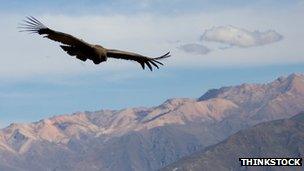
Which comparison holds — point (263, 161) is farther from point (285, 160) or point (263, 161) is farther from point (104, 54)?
point (104, 54)

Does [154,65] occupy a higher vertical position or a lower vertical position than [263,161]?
higher

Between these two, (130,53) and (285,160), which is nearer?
(130,53)

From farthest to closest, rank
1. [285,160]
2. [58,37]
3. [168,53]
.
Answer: [285,160]
[168,53]
[58,37]

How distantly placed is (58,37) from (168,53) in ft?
12.2

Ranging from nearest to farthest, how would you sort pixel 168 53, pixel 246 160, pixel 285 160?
1. pixel 168 53
2. pixel 285 160
3. pixel 246 160

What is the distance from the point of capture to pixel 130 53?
72.8 feet

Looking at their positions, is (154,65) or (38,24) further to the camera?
(154,65)

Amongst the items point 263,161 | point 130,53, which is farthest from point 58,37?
point 263,161

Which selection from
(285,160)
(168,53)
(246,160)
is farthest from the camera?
(246,160)

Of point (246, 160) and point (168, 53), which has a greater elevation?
point (168, 53)

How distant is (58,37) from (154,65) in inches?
171

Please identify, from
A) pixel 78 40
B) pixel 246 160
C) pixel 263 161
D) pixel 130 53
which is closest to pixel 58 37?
pixel 78 40

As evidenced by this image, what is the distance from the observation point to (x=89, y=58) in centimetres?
2038

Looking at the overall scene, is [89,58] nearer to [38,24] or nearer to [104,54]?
[104,54]
